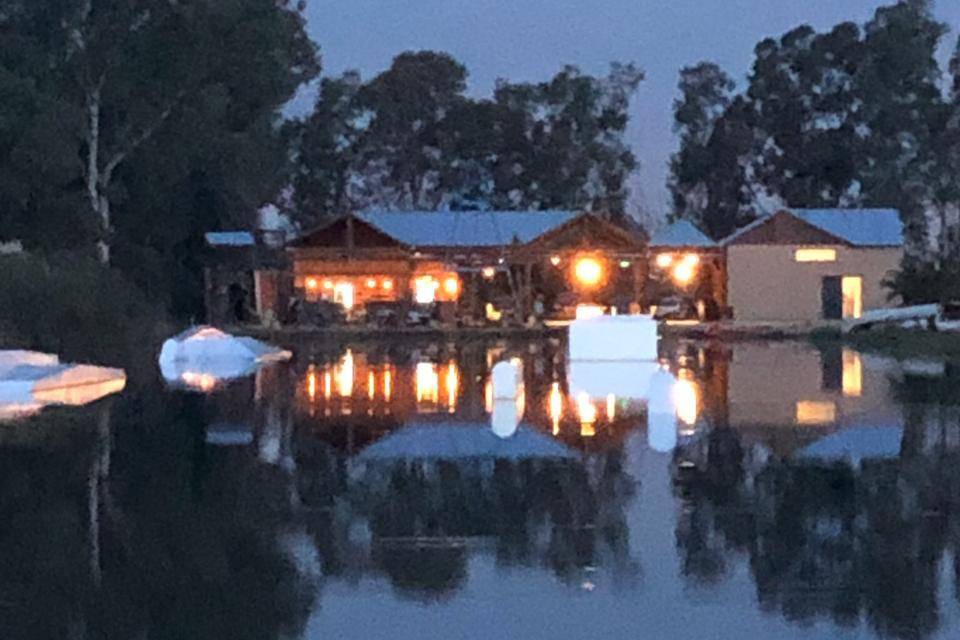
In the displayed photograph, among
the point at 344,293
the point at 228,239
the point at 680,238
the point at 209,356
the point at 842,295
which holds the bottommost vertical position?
the point at 209,356

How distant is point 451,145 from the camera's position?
68.4 metres

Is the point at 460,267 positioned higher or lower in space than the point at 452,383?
higher

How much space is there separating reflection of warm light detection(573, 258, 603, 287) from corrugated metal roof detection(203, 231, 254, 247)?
1086 centimetres

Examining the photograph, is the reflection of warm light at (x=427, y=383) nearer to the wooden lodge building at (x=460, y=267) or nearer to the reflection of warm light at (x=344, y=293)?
the wooden lodge building at (x=460, y=267)

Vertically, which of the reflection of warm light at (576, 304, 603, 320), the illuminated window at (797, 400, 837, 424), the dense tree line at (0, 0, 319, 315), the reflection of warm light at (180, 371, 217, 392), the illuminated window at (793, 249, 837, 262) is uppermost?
the dense tree line at (0, 0, 319, 315)

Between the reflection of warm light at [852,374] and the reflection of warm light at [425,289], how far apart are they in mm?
20401

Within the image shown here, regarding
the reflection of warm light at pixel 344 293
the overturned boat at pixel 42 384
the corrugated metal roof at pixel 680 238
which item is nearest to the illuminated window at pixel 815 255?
the corrugated metal roof at pixel 680 238

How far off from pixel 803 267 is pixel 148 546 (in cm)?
4362

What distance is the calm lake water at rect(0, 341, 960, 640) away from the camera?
27.2 ft

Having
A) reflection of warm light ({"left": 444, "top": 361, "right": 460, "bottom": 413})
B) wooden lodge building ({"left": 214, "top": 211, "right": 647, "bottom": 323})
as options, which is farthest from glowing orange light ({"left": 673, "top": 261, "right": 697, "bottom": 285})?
reflection of warm light ({"left": 444, "top": 361, "right": 460, "bottom": 413})

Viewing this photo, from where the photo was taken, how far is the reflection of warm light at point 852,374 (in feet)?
74.4

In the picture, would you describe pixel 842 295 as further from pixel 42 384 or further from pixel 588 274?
pixel 42 384

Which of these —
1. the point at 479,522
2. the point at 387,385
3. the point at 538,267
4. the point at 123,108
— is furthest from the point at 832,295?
the point at 479,522

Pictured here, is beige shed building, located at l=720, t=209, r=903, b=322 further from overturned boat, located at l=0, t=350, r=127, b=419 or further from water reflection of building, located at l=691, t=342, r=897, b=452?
overturned boat, located at l=0, t=350, r=127, b=419
